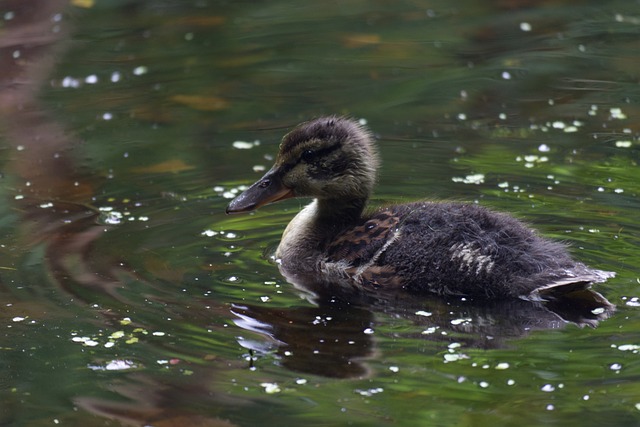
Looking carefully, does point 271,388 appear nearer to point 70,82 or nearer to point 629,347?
point 629,347

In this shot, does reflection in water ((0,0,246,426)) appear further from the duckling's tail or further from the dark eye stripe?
the duckling's tail

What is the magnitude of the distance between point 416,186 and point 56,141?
3.52m

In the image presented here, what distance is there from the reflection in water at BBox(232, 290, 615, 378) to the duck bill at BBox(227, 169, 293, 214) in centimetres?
115

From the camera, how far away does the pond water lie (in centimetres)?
631

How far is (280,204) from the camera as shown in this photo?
384 inches

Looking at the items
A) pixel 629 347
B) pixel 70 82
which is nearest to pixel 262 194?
pixel 629 347

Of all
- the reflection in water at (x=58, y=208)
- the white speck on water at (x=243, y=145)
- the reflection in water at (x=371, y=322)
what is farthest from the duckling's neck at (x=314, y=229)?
the white speck on water at (x=243, y=145)

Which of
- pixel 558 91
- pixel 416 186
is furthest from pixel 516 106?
pixel 416 186

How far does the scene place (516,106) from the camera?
37.9 feet

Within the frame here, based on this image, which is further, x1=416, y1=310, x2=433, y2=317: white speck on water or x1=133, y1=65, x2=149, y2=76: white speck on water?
x1=133, y1=65, x2=149, y2=76: white speck on water

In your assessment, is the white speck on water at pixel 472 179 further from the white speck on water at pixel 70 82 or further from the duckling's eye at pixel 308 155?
the white speck on water at pixel 70 82

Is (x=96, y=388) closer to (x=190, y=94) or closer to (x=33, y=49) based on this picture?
(x=190, y=94)

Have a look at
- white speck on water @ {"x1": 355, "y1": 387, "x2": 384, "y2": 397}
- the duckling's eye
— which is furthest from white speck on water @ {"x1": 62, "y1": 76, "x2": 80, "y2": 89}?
white speck on water @ {"x1": 355, "y1": 387, "x2": 384, "y2": 397}

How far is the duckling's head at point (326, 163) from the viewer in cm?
841
